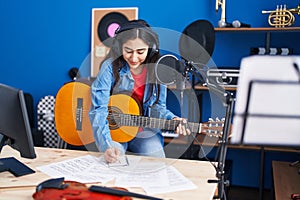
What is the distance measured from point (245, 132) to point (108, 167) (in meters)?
0.73

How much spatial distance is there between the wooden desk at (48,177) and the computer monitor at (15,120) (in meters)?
0.11

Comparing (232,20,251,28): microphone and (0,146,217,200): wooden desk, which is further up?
(232,20,251,28): microphone

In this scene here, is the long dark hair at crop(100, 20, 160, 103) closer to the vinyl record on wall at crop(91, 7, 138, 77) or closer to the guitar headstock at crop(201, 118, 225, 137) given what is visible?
the guitar headstock at crop(201, 118, 225, 137)

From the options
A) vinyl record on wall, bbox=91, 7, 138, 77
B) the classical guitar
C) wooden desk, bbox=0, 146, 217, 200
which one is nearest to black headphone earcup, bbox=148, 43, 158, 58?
the classical guitar

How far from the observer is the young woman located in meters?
1.95

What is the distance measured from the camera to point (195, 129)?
1834mm

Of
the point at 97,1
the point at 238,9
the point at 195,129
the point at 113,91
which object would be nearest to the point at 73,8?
the point at 97,1

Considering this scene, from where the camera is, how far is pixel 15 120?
4.39 feet

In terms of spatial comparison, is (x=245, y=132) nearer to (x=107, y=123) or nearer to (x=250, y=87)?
(x=250, y=87)

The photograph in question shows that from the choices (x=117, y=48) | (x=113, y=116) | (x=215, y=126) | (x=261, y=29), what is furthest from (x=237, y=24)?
(x=215, y=126)

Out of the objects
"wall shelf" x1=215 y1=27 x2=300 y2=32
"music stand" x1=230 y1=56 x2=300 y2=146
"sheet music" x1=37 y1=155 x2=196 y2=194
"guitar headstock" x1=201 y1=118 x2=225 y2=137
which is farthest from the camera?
"wall shelf" x1=215 y1=27 x2=300 y2=32

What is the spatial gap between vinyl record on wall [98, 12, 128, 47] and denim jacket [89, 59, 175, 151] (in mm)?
1478

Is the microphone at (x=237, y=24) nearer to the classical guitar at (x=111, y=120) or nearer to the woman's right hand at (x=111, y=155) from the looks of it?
the classical guitar at (x=111, y=120)

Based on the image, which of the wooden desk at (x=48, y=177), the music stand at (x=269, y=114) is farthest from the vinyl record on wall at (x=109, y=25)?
the music stand at (x=269, y=114)
